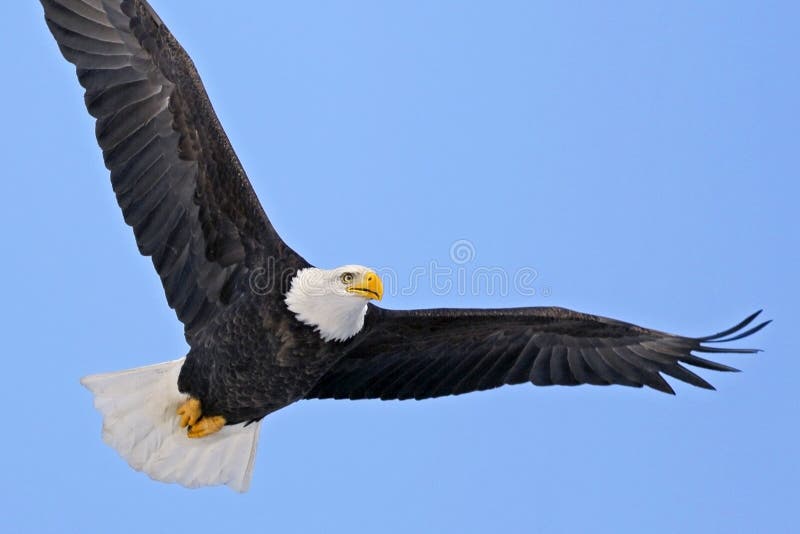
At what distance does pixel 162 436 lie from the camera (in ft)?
27.1

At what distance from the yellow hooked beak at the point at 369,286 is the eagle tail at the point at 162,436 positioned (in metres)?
1.34

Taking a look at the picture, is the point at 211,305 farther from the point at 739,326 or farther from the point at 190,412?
the point at 739,326

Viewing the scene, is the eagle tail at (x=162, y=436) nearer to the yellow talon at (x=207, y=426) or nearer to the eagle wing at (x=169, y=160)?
the yellow talon at (x=207, y=426)

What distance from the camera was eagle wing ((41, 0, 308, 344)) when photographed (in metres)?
7.46

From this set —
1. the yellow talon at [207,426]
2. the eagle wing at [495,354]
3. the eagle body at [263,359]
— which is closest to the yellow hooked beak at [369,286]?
the eagle body at [263,359]

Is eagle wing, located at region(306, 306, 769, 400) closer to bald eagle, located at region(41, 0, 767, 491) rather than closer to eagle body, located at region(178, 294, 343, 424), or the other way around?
bald eagle, located at region(41, 0, 767, 491)

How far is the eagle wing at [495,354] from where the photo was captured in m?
8.22

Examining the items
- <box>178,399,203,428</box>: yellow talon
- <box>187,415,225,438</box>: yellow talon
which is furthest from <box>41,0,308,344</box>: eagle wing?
<box>187,415,225,438</box>: yellow talon

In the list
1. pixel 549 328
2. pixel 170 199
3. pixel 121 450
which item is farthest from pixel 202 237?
pixel 549 328

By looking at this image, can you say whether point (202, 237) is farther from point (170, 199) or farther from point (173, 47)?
point (173, 47)

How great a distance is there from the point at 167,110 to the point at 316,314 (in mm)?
1412

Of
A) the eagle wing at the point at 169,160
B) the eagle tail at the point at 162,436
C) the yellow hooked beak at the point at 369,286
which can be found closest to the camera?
the yellow hooked beak at the point at 369,286

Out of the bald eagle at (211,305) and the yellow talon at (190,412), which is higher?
the bald eagle at (211,305)

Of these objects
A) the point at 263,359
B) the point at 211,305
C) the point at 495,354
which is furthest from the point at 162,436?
the point at 495,354
